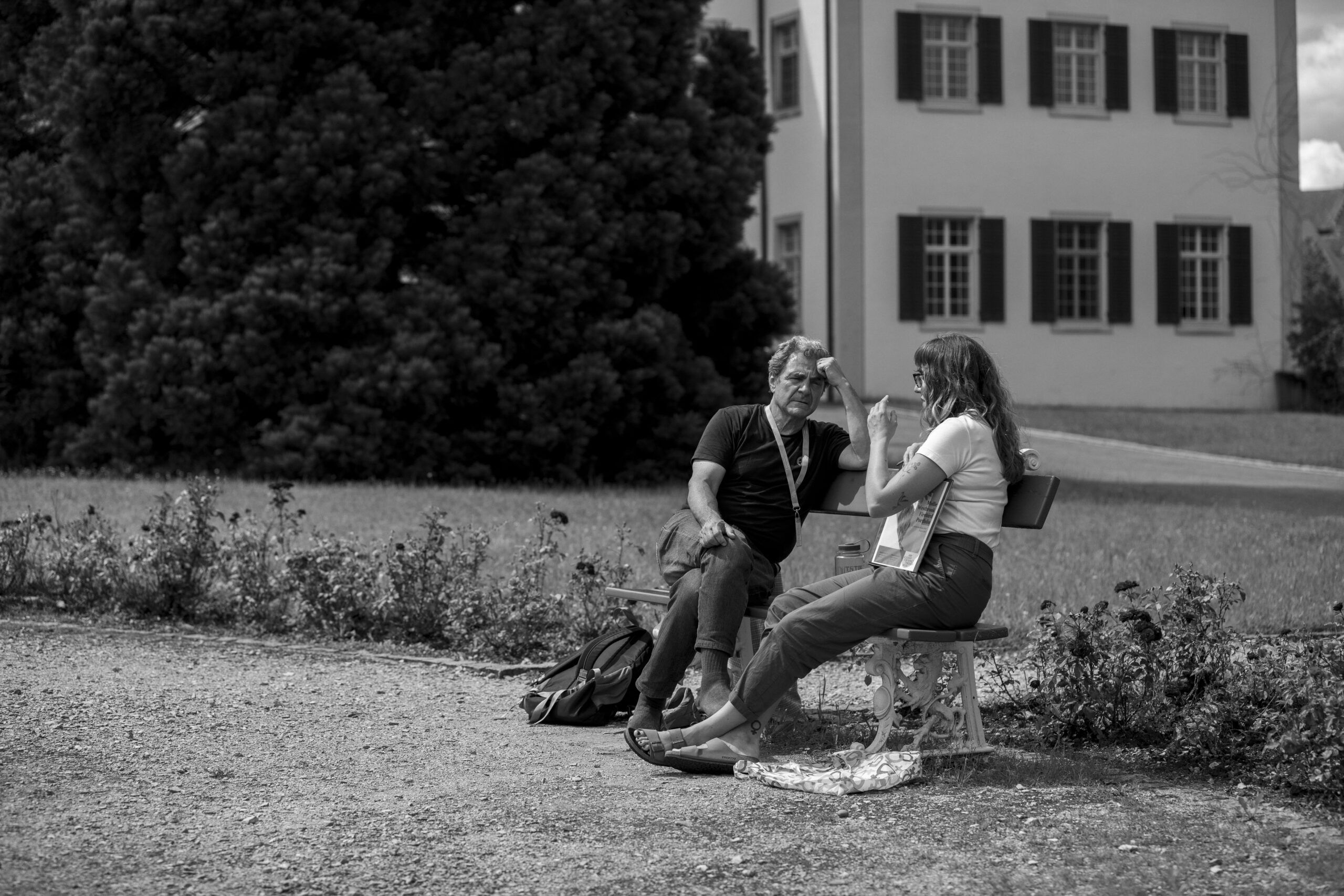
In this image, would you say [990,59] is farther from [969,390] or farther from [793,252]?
[969,390]

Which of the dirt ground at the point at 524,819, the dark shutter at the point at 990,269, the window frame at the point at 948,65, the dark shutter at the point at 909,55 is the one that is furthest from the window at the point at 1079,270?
the dirt ground at the point at 524,819

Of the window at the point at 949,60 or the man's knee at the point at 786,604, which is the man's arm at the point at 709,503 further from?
the window at the point at 949,60

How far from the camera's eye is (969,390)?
5.65m

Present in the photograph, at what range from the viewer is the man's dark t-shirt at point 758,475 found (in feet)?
20.8

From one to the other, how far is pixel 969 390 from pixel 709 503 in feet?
3.55

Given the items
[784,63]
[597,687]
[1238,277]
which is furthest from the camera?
[1238,277]

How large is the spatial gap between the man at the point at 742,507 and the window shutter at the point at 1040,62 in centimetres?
2365

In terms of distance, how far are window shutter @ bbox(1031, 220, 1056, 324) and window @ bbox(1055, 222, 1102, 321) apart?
394 millimetres

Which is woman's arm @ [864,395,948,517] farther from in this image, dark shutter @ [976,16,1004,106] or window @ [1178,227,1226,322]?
window @ [1178,227,1226,322]

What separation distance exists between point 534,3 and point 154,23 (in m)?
3.50

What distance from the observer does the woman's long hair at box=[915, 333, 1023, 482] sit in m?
5.65

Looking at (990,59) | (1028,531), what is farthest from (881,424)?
(990,59)

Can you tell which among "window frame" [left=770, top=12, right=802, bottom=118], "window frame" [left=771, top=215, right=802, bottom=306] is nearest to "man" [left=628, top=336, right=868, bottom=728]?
"window frame" [left=771, top=215, right=802, bottom=306]

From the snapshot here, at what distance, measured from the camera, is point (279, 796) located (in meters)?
5.16
